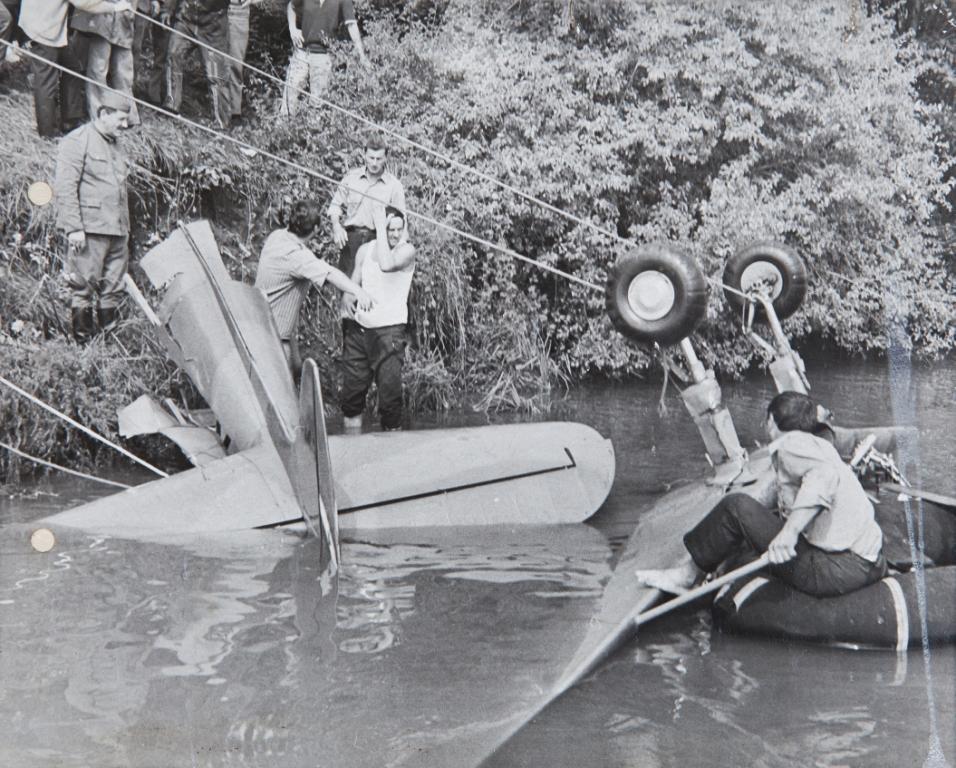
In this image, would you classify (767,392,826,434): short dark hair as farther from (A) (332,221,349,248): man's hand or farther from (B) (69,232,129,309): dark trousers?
(B) (69,232,129,309): dark trousers

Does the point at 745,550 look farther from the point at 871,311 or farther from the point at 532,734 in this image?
the point at 871,311

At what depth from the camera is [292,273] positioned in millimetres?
10945

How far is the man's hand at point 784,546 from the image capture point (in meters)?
6.90

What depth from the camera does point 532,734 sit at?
5.79 metres

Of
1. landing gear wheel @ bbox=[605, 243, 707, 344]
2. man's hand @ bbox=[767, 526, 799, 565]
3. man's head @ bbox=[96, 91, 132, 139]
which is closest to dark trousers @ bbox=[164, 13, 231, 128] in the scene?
man's head @ bbox=[96, 91, 132, 139]

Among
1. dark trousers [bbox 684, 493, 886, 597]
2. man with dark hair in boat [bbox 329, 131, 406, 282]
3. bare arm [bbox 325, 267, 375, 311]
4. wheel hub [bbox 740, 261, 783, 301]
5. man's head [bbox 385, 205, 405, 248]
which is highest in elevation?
man with dark hair in boat [bbox 329, 131, 406, 282]

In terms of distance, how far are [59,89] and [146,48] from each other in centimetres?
414

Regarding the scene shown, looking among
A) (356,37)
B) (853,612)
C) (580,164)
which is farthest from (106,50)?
(853,612)

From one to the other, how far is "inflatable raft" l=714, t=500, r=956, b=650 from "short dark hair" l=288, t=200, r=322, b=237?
18.1 feet

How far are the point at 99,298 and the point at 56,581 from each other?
15.8ft

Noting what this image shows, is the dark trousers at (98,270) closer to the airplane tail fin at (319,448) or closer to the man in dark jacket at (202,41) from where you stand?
the man in dark jacket at (202,41)

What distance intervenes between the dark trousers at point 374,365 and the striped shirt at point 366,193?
1460mm

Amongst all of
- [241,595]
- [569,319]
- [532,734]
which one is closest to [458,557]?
[241,595]

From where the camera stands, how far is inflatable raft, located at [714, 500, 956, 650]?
7.00 m
